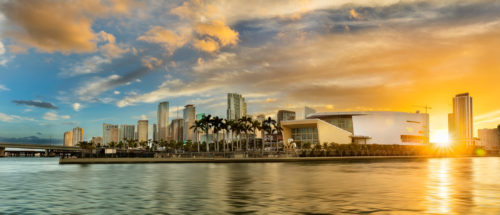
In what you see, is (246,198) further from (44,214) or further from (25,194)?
(25,194)

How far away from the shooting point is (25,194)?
2758 centimetres

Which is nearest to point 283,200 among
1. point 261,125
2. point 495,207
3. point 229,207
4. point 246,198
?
point 246,198

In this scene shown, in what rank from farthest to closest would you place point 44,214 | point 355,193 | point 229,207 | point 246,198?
point 355,193
point 246,198
point 229,207
point 44,214

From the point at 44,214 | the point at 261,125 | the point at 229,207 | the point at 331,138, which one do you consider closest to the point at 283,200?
the point at 229,207

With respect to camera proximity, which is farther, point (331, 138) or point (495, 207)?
point (331, 138)

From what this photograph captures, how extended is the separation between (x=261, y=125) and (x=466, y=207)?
133283mm

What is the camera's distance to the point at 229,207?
65.7 ft

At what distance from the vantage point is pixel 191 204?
21.5m

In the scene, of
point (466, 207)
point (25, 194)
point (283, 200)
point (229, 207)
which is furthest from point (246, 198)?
point (25, 194)

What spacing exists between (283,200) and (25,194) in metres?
17.8

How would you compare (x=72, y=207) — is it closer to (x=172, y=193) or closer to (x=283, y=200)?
(x=172, y=193)

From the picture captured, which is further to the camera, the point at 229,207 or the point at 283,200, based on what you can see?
the point at 283,200

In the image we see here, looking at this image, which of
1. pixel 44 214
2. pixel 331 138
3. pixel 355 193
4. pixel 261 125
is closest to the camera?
pixel 44 214

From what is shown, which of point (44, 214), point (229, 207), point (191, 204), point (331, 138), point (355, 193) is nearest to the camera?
point (44, 214)
